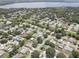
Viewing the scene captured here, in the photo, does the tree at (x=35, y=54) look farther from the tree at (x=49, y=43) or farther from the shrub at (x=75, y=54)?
the shrub at (x=75, y=54)

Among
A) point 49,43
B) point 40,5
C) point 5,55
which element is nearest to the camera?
point 5,55

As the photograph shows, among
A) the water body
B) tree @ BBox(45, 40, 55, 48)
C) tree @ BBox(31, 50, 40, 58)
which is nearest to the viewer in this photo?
tree @ BBox(31, 50, 40, 58)

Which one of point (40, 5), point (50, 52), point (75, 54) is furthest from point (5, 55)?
point (40, 5)

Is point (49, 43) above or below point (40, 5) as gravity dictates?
below

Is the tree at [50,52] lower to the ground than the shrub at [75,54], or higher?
higher

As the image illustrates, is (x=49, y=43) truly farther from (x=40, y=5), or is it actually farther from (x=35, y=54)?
(x=40, y=5)

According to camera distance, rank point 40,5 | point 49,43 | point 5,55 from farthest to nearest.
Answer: point 40,5, point 49,43, point 5,55

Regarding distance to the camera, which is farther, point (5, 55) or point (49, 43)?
point (49, 43)

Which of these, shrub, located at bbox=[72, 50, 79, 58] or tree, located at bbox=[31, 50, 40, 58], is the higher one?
tree, located at bbox=[31, 50, 40, 58]

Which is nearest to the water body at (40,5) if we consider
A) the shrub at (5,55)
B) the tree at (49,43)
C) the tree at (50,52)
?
the tree at (49,43)

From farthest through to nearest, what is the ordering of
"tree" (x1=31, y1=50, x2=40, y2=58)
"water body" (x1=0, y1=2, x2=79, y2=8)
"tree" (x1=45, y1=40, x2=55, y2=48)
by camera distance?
"water body" (x1=0, y1=2, x2=79, y2=8), "tree" (x1=45, y1=40, x2=55, y2=48), "tree" (x1=31, y1=50, x2=40, y2=58)

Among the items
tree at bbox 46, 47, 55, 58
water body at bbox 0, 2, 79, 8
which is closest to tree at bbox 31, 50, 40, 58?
tree at bbox 46, 47, 55, 58

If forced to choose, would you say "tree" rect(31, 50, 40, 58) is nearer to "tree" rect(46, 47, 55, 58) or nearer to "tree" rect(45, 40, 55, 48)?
"tree" rect(46, 47, 55, 58)
